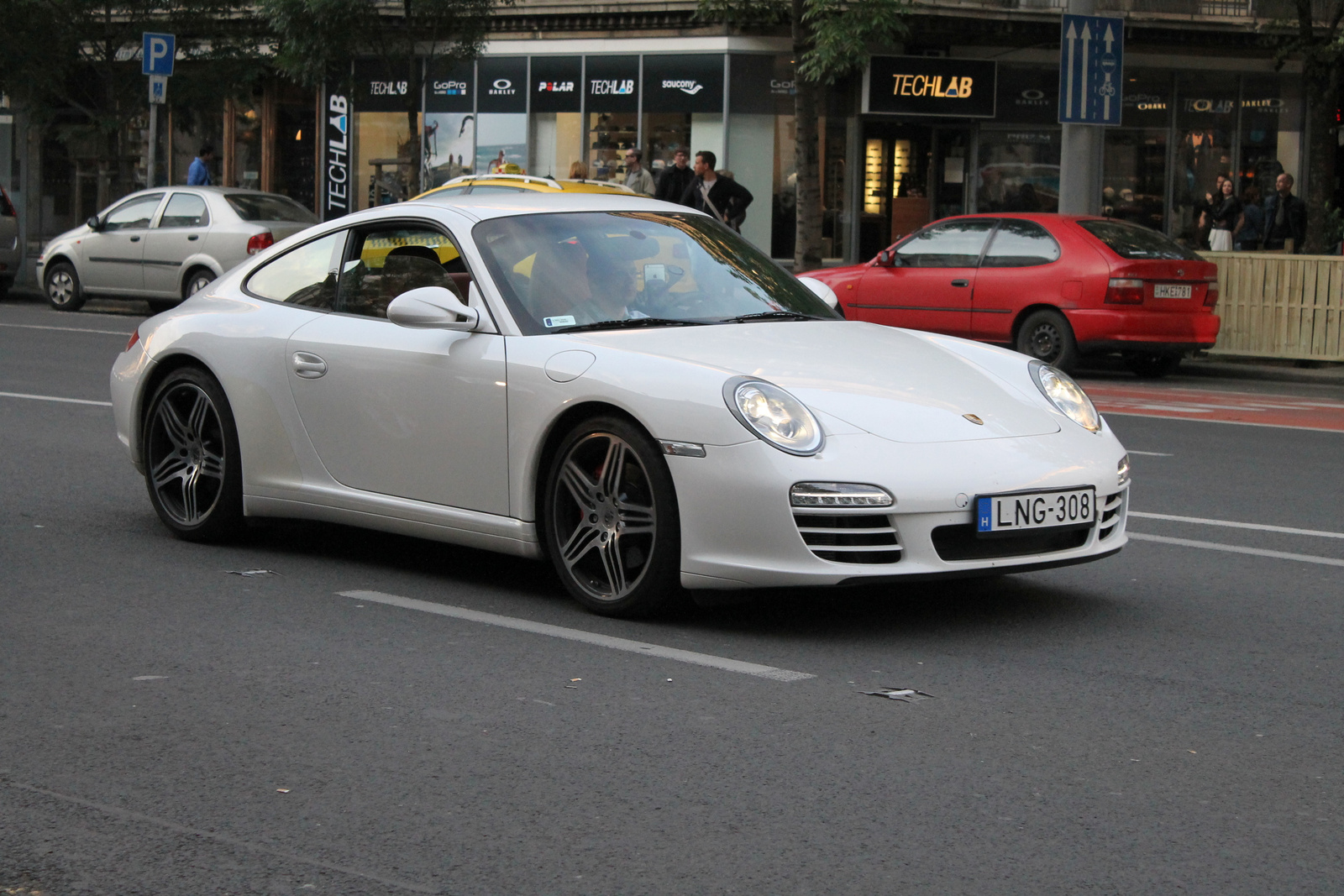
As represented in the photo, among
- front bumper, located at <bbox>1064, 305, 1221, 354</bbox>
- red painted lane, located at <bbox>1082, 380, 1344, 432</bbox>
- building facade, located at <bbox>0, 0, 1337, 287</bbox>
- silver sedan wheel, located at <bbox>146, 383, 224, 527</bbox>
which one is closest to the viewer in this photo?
silver sedan wheel, located at <bbox>146, 383, 224, 527</bbox>

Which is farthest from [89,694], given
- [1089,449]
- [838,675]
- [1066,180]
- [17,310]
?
[17,310]

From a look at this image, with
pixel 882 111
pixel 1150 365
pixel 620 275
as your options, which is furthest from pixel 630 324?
pixel 882 111

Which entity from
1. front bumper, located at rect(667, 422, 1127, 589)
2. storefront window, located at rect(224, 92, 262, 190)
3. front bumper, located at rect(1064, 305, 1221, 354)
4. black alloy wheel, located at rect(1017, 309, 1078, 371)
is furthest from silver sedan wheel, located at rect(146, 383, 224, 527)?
storefront window, located at rect(224, 92, 262, 190)

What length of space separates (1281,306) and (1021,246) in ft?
11.1

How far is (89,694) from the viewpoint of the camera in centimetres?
493

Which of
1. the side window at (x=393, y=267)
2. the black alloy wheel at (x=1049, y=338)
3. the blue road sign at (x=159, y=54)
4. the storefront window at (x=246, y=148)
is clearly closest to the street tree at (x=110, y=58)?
the blue road sign at (x=159, y=54)

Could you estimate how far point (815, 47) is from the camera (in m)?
23.9

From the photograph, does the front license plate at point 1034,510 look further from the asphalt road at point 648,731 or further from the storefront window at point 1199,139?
the storefront window at point 1199,139

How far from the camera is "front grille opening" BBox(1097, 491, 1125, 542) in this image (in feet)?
19.4

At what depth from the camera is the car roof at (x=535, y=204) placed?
663 centimetres

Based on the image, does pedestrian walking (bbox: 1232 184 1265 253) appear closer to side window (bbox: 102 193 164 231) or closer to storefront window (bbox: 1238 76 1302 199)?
storefront window (bbox: 1238 76 1302 199)

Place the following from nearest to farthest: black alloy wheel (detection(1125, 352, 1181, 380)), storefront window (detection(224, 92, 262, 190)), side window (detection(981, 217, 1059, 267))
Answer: side window (detection(981, 217, 1059, 267)), black alloy wheel (detection(1125, 352, 1181, 380)), storefront window (detection(224, 92, 262, 190))

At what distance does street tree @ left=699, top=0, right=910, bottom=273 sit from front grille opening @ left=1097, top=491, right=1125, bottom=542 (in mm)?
16997

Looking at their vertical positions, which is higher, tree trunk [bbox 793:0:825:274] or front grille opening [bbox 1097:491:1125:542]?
tree trunk [bbox 793:0:825:274]
